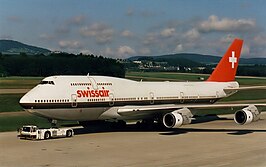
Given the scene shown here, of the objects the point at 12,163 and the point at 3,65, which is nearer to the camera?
the point at 12,163

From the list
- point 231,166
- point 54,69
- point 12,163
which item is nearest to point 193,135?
point 231,166

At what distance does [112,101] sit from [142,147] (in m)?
7.36

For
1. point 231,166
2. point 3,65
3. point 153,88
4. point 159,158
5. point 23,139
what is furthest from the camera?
point 3,65

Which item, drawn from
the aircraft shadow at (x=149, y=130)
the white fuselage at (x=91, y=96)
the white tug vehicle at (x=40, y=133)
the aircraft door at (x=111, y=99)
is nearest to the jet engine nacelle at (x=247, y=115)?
the aircraft shadow at (x=149, y=130)

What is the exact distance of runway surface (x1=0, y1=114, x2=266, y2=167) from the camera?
22.7 metres

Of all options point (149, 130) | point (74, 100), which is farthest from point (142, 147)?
point (149, 130)

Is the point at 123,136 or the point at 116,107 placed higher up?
the point at 116,107

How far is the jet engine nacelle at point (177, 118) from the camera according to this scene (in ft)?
109

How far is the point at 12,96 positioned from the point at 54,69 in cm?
3736

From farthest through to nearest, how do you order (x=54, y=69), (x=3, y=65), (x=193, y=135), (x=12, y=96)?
(x=3, y=65)
(x=54, y=69)
(x=12, y=96)
(x=193, y=135)

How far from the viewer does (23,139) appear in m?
31.4

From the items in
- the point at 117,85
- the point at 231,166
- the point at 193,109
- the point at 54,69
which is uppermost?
the point at 54,69

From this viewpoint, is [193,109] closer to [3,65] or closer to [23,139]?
[23,139]

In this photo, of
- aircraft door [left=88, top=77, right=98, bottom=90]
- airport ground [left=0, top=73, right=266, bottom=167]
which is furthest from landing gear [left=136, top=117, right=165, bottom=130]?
aircraft door [left=88, top=77, right=98, bottom=90]
